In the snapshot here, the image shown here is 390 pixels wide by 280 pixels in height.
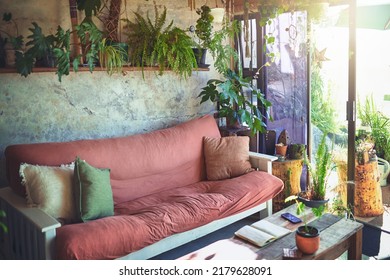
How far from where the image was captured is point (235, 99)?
404 centimetres

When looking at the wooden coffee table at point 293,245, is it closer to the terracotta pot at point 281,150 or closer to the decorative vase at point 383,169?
the terracotta pot at point 281,150

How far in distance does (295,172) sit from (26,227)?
243 cm

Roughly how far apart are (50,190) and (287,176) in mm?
2178

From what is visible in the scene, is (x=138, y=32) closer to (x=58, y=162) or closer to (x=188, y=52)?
(x=188, y=52)

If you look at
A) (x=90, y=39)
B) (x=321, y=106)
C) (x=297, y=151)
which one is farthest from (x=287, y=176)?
(x=90, y=39)

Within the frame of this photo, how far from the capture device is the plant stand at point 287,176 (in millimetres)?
3887

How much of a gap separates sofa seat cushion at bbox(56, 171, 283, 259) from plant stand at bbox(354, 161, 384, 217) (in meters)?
0.68

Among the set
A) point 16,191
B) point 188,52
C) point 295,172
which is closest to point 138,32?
point 188,52

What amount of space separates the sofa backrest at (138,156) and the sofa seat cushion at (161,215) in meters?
0.12

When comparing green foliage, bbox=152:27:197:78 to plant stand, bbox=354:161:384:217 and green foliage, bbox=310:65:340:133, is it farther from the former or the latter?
plant stand, bbox=354:161:384:217

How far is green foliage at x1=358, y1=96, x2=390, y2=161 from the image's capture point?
12.7 feet

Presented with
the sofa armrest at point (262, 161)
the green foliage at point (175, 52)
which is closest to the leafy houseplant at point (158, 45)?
the green foliage at point (175, 52)

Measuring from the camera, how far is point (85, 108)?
3541 mm

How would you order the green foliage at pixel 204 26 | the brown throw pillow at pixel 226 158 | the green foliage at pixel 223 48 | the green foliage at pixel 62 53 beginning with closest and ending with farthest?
1. the green foliage at pixel 62 53
2. the brown throw pillow at pixel 226 158
3. the green foliage at pixel 204 26
4. the green foliage at pixel 223 48
